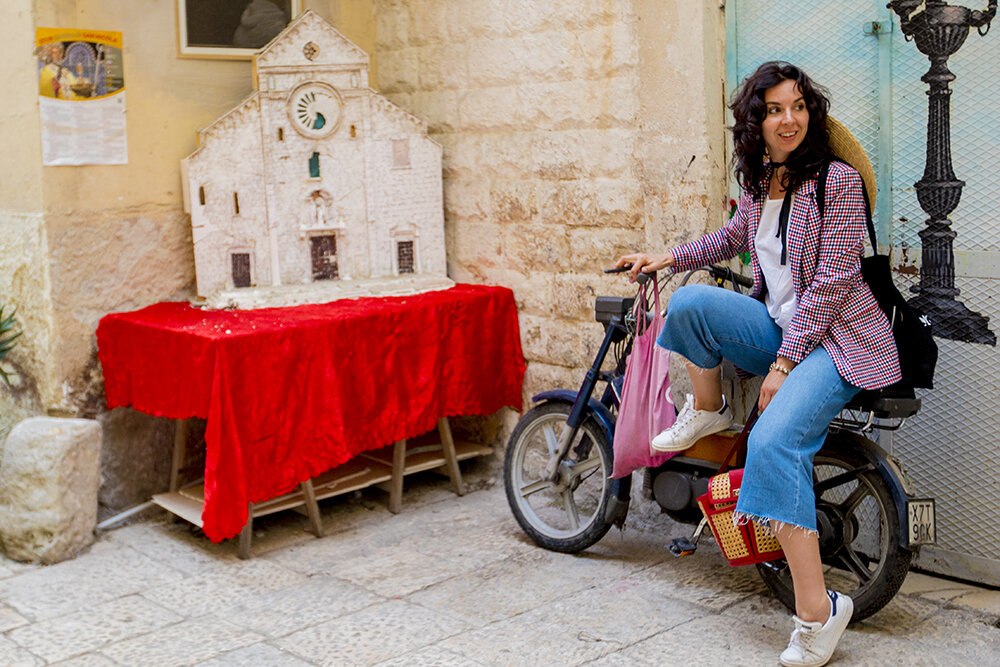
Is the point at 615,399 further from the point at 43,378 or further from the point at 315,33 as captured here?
the point at 43,378

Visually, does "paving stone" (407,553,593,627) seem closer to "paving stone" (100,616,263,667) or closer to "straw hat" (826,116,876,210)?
"paving stone" (100,616,263,667)

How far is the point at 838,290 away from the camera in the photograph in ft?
10.3

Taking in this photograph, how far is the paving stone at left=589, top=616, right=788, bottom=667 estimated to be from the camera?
3246 mm

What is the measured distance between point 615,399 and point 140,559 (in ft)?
6.50

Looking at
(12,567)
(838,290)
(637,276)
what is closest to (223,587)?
(12,567)

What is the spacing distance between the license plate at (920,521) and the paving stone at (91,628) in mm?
2411

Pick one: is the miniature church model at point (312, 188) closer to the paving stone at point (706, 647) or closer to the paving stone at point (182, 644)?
the paving stone at point (182, 644)

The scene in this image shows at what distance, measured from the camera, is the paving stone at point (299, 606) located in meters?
3.67

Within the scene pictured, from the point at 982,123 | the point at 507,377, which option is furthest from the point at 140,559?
the point at 982,123

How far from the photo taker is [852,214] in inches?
124

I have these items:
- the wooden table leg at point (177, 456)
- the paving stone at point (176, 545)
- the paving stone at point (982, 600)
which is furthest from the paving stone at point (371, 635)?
the paving stone at point (982, 600)

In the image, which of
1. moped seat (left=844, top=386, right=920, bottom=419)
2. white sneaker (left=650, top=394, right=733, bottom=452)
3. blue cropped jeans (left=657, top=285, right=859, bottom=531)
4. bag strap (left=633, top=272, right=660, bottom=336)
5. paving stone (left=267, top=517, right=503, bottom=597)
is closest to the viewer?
blue cropped jeans (left=657, top=285, right=859, bottom=531)

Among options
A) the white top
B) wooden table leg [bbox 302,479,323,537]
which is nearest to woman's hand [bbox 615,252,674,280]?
the white top

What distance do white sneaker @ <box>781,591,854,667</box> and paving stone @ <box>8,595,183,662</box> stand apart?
2036mm
